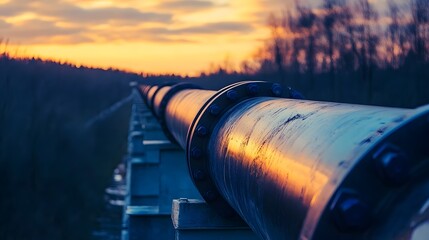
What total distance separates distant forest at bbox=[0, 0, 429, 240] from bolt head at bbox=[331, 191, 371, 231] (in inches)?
616

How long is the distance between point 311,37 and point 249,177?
100.0 ft

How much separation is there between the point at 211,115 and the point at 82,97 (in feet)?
111

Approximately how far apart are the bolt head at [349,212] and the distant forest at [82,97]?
15643mm

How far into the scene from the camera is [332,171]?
5.62 feet

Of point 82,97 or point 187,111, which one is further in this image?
point 82,97

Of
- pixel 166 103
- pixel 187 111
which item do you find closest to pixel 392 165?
pixel 187 111

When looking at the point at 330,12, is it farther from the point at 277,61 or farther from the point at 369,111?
the point at 369,111

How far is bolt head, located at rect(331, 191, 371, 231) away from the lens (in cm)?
156

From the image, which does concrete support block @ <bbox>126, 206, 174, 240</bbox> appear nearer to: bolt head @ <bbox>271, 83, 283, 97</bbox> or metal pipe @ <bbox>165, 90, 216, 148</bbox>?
metal pipe @ <bbox>165, 90, 216, 148</bbox>

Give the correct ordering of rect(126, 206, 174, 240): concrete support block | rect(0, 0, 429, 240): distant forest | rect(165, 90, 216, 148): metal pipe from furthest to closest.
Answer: rect(0, 0, 429, 240): distant forest < rect(126, 206, 174, 240): concrete support block < rect(165, 90, 216, 148): metal pipe

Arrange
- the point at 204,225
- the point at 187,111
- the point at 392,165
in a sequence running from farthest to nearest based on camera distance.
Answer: the point at 187,111 < the point at 204,225 < the point at 392,165

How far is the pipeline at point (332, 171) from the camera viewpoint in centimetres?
157

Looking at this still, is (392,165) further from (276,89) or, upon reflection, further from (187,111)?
(187,111)

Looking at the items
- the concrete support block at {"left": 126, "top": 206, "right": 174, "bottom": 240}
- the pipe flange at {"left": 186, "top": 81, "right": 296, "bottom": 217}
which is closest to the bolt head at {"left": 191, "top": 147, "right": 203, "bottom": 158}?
the pipe flange at {"left": 186, "top": 81, "right": 296, "bottom": 217}
